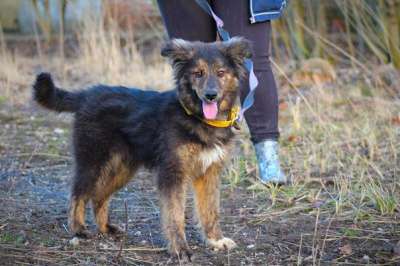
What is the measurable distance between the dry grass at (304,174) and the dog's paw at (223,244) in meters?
0.09

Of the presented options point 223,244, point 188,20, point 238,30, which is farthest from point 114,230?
point 238,30

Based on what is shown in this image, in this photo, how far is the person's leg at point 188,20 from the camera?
4906mm

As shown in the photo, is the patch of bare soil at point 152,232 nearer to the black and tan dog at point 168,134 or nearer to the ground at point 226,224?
the ground at point 226,224

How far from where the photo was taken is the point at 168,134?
13.1 feet

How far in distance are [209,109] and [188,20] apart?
3.67 feet

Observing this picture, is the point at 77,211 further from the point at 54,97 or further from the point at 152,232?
the point at 54,97

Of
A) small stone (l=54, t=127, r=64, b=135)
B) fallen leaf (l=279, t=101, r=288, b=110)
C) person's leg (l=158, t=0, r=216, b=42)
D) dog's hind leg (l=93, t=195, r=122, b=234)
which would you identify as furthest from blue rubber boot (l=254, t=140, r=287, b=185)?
fallen leaf (l=279, t=101, r=288, b=110)

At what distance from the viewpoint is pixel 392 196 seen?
4594 millimetres

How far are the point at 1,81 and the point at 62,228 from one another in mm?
5382

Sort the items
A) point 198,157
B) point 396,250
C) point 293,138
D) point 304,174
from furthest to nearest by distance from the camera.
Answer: point 293,138 < point 304,174 < point 198,157 < point 396,250

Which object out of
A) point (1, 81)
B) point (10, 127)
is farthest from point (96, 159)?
point (1, 81)

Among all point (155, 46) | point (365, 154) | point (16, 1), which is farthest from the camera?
point (16, 1)

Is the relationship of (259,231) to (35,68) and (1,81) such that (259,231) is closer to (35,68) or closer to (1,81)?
(1,81)

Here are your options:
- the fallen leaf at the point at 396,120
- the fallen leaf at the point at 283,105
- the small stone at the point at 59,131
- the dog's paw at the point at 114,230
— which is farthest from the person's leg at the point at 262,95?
the fallen leaf at the point at 283,105
